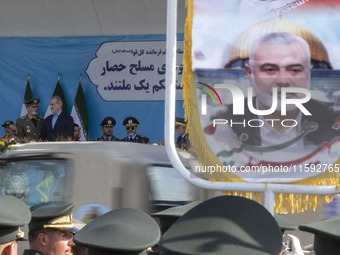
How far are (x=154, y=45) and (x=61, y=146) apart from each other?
8.27m

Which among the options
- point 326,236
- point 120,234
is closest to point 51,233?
point 120,234

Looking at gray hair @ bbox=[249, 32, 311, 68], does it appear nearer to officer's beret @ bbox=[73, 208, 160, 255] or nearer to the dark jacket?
officer's beret @ bbox=[73, 208, 160, 255]

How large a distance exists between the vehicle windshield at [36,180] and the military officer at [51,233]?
4.39 ft

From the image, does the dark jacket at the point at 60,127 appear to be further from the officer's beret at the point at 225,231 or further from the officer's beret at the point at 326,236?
the officer's beret at the point at 225,231

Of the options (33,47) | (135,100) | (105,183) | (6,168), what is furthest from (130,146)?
(33,47)

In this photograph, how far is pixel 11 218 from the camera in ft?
10.7

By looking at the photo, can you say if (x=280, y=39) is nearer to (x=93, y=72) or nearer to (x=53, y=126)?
(x=53, y=126)

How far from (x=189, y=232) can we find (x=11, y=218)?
1.57 metres

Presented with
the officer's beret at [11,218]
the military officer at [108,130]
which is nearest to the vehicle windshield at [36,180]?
the officer's beret at [11,218]

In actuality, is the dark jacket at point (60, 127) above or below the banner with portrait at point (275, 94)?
above

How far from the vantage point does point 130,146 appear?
5.34 m

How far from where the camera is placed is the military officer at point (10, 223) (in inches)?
127

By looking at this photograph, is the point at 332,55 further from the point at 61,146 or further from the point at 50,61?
the point at 50,61

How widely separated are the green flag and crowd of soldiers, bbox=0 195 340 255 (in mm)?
9758
